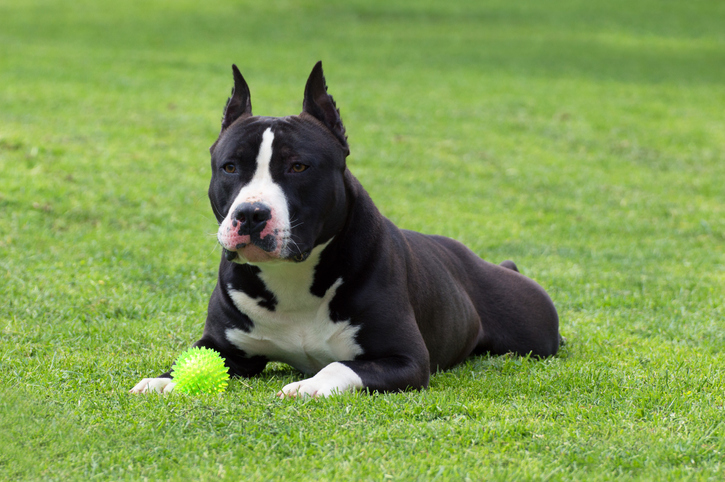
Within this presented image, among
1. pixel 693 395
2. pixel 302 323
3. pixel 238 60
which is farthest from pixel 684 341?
pixel 238 60

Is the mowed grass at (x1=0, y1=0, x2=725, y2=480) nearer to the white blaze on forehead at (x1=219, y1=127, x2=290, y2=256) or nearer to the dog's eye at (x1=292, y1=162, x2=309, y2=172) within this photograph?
the white blaze on forehead at (x1=219, y1=127, x2=290, y2=256)

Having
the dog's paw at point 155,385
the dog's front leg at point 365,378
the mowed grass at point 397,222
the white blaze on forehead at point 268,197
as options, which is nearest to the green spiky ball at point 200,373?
the dog's paw at point 155,385

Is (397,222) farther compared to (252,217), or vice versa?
(397,222)

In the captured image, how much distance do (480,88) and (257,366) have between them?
1639 cm

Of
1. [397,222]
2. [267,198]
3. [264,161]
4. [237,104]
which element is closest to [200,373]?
[267,198]

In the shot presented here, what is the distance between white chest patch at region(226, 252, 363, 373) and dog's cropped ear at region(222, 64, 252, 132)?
0.99 m

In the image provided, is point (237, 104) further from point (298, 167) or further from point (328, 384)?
point (328, 384)

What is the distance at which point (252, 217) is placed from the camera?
4172mm

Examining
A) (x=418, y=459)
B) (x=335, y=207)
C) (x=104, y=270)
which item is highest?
(x=335, y=207)

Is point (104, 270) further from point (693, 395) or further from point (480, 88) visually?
point (480, 88)

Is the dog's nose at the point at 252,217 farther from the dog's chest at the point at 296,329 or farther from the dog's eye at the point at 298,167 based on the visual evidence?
the dog's chest at the point at 296,329

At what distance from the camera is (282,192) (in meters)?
4.32

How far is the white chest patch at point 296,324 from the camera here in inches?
185

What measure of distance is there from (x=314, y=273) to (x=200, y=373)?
0.82 m
